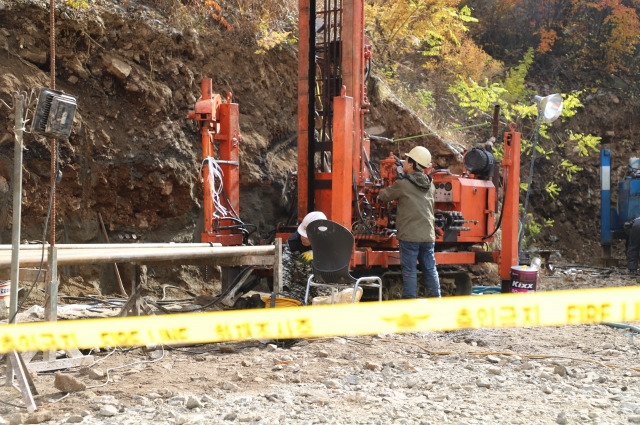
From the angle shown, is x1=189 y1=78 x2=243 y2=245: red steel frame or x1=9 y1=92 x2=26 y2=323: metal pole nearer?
x1=9 y1=92 x2=26 y2=323: metal pole

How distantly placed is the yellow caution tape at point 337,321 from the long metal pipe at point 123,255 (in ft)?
3.95

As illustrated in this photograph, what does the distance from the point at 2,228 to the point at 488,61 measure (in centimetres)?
1182

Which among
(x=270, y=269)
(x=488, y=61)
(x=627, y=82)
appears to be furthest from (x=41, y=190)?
(x=627, y=82)

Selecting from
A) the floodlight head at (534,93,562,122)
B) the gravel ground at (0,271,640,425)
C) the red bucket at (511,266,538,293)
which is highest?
the floodlight head at (534,93,562,122)

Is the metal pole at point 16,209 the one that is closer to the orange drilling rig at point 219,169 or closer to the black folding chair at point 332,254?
the black folding chair at point 332,254

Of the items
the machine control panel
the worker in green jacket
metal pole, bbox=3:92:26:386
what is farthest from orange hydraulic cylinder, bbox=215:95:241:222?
metal pole, bbox=3:92:26:386

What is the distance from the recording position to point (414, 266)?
7.65 meters

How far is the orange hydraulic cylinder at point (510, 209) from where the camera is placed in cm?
948

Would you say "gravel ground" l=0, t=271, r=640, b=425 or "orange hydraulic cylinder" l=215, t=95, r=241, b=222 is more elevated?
"orange hydraulic cylinder" l=215, t=95, r=241, b=222

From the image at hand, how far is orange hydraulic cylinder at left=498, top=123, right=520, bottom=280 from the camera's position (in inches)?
373

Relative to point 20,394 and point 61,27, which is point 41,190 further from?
point 20,394

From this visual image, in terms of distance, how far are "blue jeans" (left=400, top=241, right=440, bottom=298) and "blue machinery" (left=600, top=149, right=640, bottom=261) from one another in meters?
7.70

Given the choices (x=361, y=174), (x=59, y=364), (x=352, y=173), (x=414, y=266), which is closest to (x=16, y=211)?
(x=59, y=364)

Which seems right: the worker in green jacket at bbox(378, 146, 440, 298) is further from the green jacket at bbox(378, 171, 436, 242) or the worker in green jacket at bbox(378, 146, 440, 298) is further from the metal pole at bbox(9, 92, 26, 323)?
the metal pole at bbox(9, 92, 26, 323)
